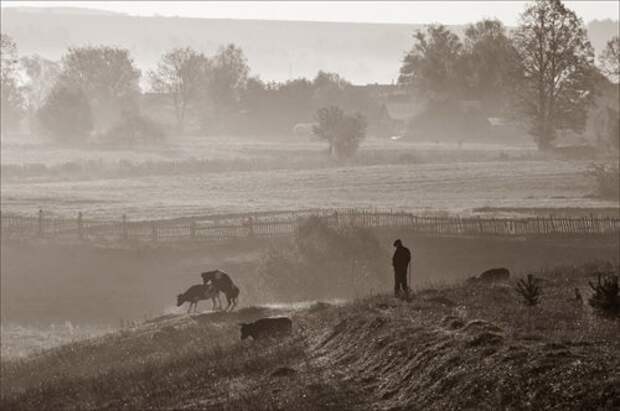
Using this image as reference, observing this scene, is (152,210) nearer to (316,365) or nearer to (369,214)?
(369,214)

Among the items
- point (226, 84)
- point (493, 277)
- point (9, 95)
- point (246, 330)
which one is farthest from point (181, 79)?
point (246, 330)

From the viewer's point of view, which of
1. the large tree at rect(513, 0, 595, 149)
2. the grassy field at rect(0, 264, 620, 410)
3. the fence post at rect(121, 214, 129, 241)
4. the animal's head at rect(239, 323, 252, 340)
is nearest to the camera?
the grassy field at rect(0, 264, 620, 410)

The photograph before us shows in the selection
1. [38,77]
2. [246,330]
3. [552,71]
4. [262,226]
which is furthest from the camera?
[38,77]

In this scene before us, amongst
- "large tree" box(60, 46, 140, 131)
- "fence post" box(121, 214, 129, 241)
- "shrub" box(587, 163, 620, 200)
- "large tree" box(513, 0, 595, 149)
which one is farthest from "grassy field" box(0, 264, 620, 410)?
"large tree" box(60, 46, 140, 131)

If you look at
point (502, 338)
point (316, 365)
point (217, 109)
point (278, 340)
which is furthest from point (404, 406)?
point (217, 109)

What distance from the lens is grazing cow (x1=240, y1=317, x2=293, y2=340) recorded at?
94.5ft

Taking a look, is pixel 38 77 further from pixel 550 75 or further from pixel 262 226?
pixel 262 226

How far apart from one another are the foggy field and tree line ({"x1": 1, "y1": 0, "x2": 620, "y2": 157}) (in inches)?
180

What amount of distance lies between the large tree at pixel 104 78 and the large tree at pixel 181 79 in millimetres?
4116

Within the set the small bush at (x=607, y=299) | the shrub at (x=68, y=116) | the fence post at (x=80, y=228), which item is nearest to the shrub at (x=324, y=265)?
the fence post at (x=80, y=228)

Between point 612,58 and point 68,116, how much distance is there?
54.7m

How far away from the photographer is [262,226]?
59938 millimetres

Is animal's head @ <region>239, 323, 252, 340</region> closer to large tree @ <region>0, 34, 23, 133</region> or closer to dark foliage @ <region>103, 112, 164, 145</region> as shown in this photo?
dark foliage @ <region>103, 112, 164, 145</region>

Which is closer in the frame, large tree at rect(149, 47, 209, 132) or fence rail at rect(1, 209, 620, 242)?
fence rail at rect(1, 209, 620, 242)
